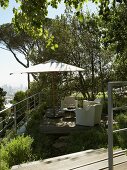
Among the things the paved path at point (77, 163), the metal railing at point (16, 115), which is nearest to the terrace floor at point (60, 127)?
the metal railing at point (16, 115)

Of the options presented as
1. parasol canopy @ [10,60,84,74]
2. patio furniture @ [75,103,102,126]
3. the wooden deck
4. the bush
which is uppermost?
parasol canopy @ [10,60,84,74]

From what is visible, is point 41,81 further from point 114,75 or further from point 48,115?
point 48,115

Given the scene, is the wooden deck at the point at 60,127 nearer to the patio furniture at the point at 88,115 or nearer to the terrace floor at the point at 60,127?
the terrace floor at the point at 60,127

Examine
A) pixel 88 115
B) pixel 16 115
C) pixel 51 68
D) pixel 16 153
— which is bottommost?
pixel 16 153

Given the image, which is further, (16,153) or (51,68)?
(51,68)

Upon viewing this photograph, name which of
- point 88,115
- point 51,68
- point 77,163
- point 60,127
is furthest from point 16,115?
point 77,163

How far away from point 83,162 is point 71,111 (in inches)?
275

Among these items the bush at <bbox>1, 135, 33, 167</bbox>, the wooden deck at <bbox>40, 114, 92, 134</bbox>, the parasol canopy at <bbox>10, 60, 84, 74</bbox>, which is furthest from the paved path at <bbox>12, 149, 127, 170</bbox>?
the parasol canopy at <bbox>10, 60, 84, 74</bbox>

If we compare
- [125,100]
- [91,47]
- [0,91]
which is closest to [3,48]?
[0,91]

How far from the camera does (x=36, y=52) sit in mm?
18281

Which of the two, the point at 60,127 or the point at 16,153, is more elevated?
the point at 60,127

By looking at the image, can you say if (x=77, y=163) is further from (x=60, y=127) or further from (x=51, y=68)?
(x=51, y=68)

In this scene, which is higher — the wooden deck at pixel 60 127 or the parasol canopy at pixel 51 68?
the parasol canopy at pixel 51 68

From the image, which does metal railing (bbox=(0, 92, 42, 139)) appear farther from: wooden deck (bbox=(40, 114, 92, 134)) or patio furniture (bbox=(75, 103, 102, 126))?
patio furniture (bbox=(75, 103, 102, 126))
